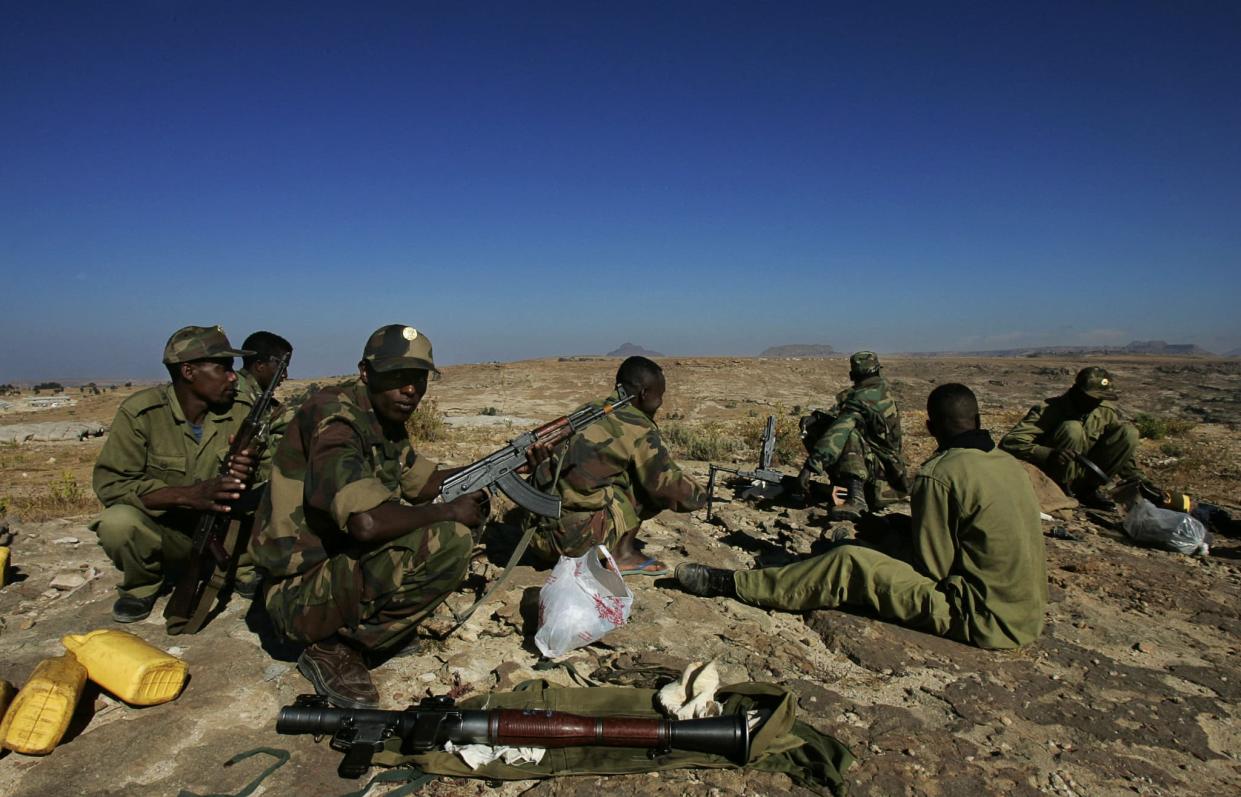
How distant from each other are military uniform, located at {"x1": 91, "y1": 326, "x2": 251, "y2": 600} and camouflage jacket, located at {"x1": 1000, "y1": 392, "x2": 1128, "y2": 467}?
24.3 ft

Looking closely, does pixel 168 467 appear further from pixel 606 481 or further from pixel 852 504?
pixel 852 504

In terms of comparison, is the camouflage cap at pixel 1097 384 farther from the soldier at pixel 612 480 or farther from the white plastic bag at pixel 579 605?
the white plastic bag at pixel 579 605

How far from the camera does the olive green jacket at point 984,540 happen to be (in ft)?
11.3

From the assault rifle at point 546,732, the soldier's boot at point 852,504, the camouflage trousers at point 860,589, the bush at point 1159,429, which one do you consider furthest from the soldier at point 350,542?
the bush at point 1159,429

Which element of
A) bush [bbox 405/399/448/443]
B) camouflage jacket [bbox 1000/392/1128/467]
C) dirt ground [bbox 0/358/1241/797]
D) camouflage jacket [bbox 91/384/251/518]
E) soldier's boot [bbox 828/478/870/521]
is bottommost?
dirt ground [bbox 0/358/1241/797]

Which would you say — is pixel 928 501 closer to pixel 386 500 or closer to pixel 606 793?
pixel 606 793

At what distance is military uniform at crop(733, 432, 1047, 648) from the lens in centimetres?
345

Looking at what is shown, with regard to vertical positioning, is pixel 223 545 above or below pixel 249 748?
above

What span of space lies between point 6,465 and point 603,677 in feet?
33.2

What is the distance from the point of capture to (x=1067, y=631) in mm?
3939

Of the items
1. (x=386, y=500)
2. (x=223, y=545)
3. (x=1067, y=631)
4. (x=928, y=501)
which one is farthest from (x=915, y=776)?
(x=223, y=545)

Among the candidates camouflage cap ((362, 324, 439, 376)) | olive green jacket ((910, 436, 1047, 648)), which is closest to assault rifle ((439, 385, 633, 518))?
camouflage cap ((362, 324, 439, 376))

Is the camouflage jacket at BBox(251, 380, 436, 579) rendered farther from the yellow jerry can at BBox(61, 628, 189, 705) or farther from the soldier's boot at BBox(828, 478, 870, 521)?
the soldier's boot at BBox(828, 478, 870, 521)

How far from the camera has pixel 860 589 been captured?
3.83 metres
